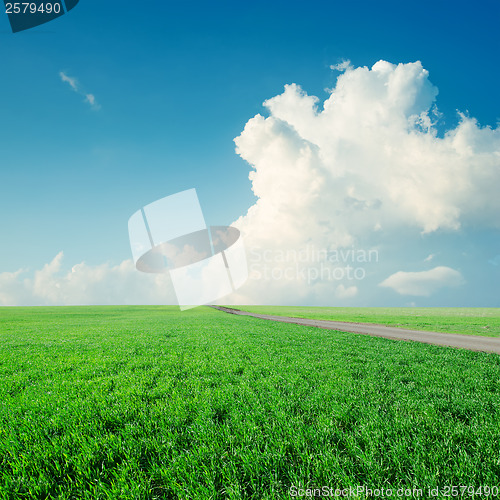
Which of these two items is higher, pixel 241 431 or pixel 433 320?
pixel 241 431

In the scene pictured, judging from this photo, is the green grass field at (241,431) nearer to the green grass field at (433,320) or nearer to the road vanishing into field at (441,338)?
the road vanishing into field at (441,338)

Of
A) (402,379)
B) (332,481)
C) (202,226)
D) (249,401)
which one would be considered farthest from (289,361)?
(202,226)

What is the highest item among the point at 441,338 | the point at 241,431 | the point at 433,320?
the point at 241,431

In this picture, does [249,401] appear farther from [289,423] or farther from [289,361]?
[289,361]

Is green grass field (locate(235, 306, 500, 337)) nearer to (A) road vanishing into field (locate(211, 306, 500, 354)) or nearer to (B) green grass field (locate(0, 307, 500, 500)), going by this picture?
(A) road vanishing into field (locate(211, 306, 500, 354))

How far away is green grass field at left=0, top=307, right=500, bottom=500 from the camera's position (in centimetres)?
310

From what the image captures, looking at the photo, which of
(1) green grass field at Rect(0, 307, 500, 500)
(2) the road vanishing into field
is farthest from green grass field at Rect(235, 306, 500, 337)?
(1) green grass field at Rect(0, 307, 500, 500)

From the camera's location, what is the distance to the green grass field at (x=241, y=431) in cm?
310

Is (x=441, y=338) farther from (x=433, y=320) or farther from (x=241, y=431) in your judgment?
(x=433, y=320)

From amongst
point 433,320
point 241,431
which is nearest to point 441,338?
point 241,431

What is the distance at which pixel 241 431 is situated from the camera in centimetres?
419

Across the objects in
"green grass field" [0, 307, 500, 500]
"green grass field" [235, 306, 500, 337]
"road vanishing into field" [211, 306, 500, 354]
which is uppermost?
"green grass field" [0, 307, 500, 500]

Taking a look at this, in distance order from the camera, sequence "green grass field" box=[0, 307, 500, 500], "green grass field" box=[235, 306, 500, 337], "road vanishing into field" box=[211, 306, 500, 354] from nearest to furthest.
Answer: "green grass field" box=[0, 307, 500, 500] → "road vanishing into field" box=[211, 306, 500, 354] → "green grass field" box=[235, 306, 500, 337]

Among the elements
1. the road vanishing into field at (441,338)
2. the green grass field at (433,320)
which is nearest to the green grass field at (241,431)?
the road vanishing into field at (441,338)
